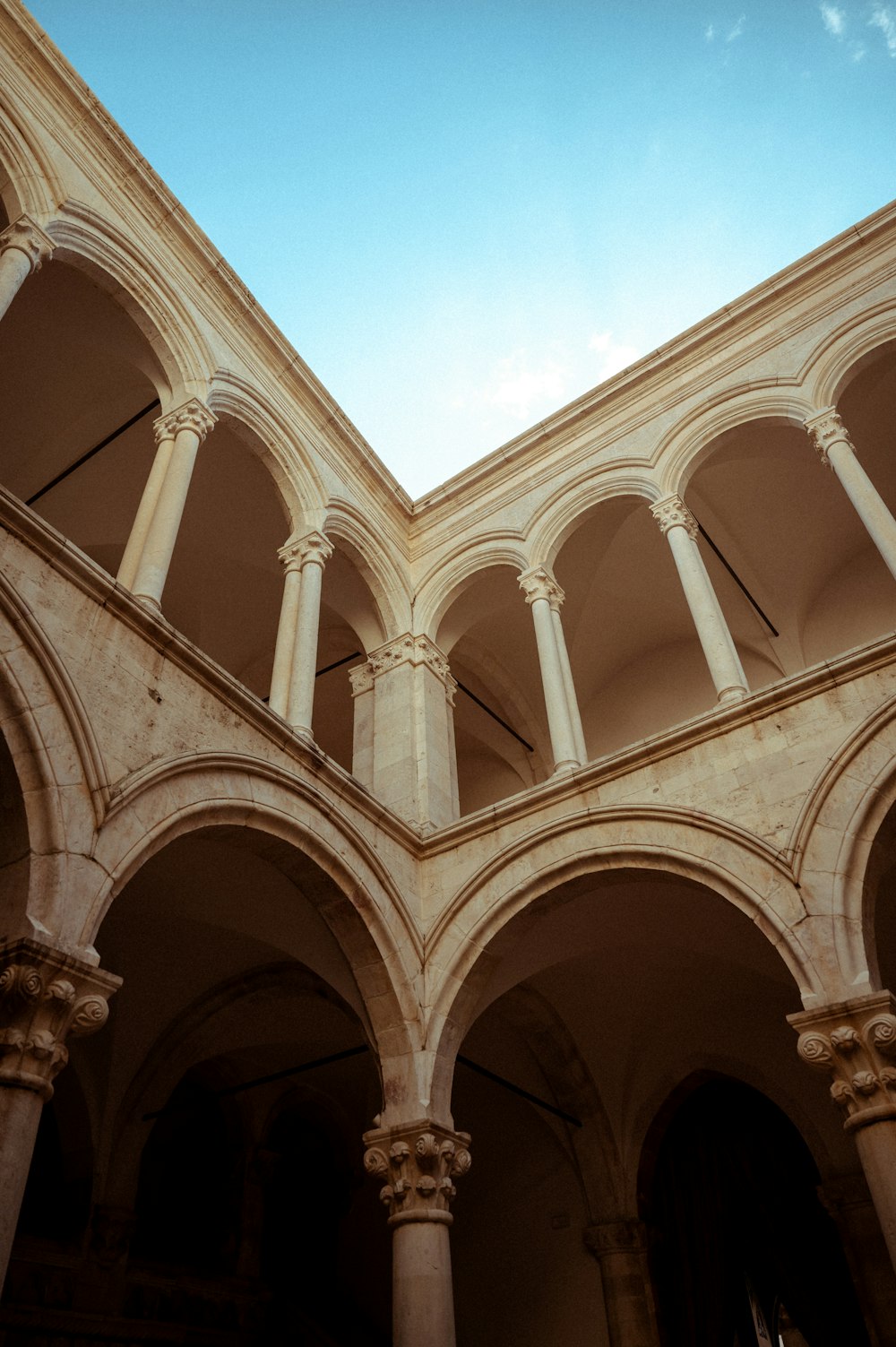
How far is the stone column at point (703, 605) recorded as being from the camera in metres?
7.25

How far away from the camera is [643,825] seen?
662 cm

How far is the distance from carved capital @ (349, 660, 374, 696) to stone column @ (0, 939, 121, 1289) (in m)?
5.19

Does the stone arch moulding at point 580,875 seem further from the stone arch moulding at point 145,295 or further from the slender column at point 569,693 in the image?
the stone arch moulding at point 145,295

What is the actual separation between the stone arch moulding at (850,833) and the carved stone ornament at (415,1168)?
255cm

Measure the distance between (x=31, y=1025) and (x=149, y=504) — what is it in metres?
3.99

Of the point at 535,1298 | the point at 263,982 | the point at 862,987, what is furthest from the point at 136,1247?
the point at 862,987

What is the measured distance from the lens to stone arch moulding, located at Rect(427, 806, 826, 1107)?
5.92 metres

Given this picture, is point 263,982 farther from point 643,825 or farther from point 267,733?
point 643,825

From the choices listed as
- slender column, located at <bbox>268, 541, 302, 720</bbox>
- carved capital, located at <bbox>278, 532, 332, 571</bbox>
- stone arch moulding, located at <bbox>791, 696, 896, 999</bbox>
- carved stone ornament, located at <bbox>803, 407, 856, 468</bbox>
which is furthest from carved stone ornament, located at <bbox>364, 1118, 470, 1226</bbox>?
carved stone ornament, located at <bbox>803, 407, 856, 468</bbox>

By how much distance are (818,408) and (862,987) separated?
513 centimetres

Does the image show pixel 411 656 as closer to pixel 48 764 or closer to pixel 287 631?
pixel 287 631

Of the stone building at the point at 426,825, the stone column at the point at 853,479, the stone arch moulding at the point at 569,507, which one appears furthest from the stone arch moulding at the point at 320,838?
the stone column at the point at 853,479

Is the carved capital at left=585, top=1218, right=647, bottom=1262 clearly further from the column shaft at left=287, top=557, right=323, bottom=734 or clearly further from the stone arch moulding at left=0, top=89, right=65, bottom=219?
the stone arch moulding at left=0, top=89, right=65, bottom=219

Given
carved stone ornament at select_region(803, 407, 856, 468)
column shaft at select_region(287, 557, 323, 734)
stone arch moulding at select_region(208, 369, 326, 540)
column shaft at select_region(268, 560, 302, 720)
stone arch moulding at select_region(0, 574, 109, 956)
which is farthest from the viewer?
stone arch moulding at select_region(208, 369, 326, 540)
